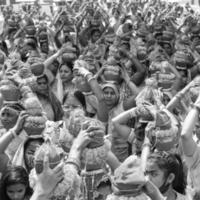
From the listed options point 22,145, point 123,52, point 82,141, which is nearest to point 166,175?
point 82,141

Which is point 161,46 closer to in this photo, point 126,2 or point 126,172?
point 126,172

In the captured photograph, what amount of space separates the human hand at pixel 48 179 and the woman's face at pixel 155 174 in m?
1.09

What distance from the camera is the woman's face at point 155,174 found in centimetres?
362

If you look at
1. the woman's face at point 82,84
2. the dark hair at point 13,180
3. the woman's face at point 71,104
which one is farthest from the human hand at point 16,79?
the dark hair at point 13,180

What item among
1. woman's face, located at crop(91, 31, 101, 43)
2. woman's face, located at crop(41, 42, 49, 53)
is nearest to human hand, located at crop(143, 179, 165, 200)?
woman's face, located at crop(41, 42, 49, 53)

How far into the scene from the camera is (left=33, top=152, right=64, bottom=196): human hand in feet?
8.74

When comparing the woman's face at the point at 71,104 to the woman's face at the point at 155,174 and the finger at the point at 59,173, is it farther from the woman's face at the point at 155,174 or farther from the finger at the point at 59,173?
the finger at the point at 59,173

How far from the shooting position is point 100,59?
28.3 feet

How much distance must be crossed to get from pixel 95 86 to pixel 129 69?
2260 millimetres

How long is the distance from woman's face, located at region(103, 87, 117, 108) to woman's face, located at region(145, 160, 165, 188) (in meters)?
2.19

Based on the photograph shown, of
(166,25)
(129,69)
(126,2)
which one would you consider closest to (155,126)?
(129,69)

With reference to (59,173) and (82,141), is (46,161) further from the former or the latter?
(82,141)

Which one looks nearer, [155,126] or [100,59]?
[155,126]

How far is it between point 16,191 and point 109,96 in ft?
7.18
